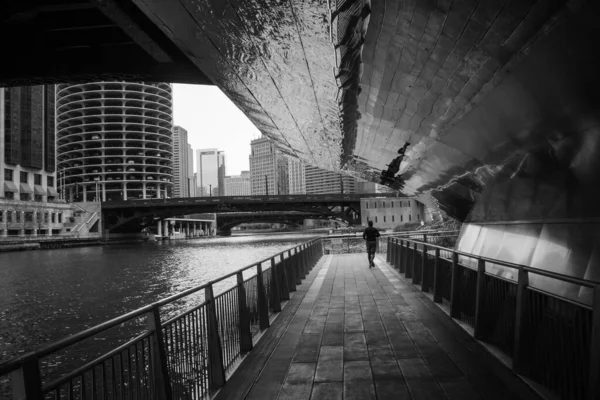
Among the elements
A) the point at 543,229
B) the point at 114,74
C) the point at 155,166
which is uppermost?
the point at 155,166

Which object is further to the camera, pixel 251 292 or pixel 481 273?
pixel 251 292

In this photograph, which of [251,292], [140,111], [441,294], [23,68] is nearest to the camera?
[251,292]

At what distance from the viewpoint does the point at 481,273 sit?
6637 millimetres

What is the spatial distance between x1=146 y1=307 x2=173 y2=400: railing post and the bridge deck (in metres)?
1.22

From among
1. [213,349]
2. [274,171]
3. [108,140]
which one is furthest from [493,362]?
[274,171]

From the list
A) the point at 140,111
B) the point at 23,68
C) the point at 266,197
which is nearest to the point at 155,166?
the point at 140,111

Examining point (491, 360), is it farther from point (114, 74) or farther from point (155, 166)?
point (155, 166)

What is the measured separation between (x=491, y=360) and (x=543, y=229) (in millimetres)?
2594

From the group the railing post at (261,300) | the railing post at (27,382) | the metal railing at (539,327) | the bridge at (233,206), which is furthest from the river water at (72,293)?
the bridge at (233,206)

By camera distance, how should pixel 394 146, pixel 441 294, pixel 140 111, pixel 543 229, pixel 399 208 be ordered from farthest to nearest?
1. pixel 140 111
2. pixel 399 208
3. pixel 394 146
4. pixel 441 294
5. pixel 543 229

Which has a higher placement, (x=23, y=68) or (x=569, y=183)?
(x=23, y=68)

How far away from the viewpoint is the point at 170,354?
4.57m

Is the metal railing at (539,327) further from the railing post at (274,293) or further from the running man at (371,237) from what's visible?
the running man at (371,237)

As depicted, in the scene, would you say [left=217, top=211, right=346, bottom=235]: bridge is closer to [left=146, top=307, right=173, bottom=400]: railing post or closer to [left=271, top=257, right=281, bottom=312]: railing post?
[left=271, top=257, right=281, bottom=312]: railing post
